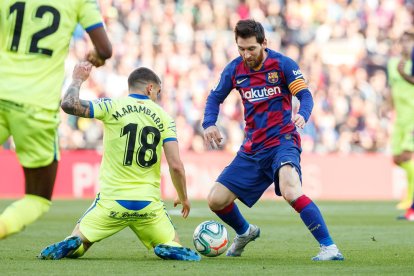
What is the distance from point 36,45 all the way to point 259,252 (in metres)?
3.66

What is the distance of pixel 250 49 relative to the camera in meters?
8.86

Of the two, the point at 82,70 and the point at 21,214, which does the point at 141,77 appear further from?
the point at 21,214

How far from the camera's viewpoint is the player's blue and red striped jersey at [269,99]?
355 inches

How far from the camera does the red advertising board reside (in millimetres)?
21172

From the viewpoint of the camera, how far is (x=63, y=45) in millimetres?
6762

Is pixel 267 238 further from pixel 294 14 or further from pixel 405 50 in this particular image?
pixel 294 14

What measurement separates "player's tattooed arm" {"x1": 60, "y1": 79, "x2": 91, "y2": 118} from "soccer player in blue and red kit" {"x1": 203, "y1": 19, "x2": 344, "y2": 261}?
4.49 ft

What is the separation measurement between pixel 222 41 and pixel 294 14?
119 inches

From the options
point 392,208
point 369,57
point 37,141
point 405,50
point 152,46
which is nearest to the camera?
point 37,141

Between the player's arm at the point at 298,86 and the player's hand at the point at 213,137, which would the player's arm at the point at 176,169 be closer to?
the player's hand at the point at 213,137

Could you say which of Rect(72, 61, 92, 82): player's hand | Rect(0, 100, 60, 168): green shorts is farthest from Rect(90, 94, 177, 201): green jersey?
Rect(0, 100, 60, 168): green shorts

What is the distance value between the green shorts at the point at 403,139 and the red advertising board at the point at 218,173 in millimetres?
6117

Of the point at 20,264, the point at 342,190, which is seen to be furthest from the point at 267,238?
the point at 342,190

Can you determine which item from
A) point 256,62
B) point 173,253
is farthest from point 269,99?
point 173,253
